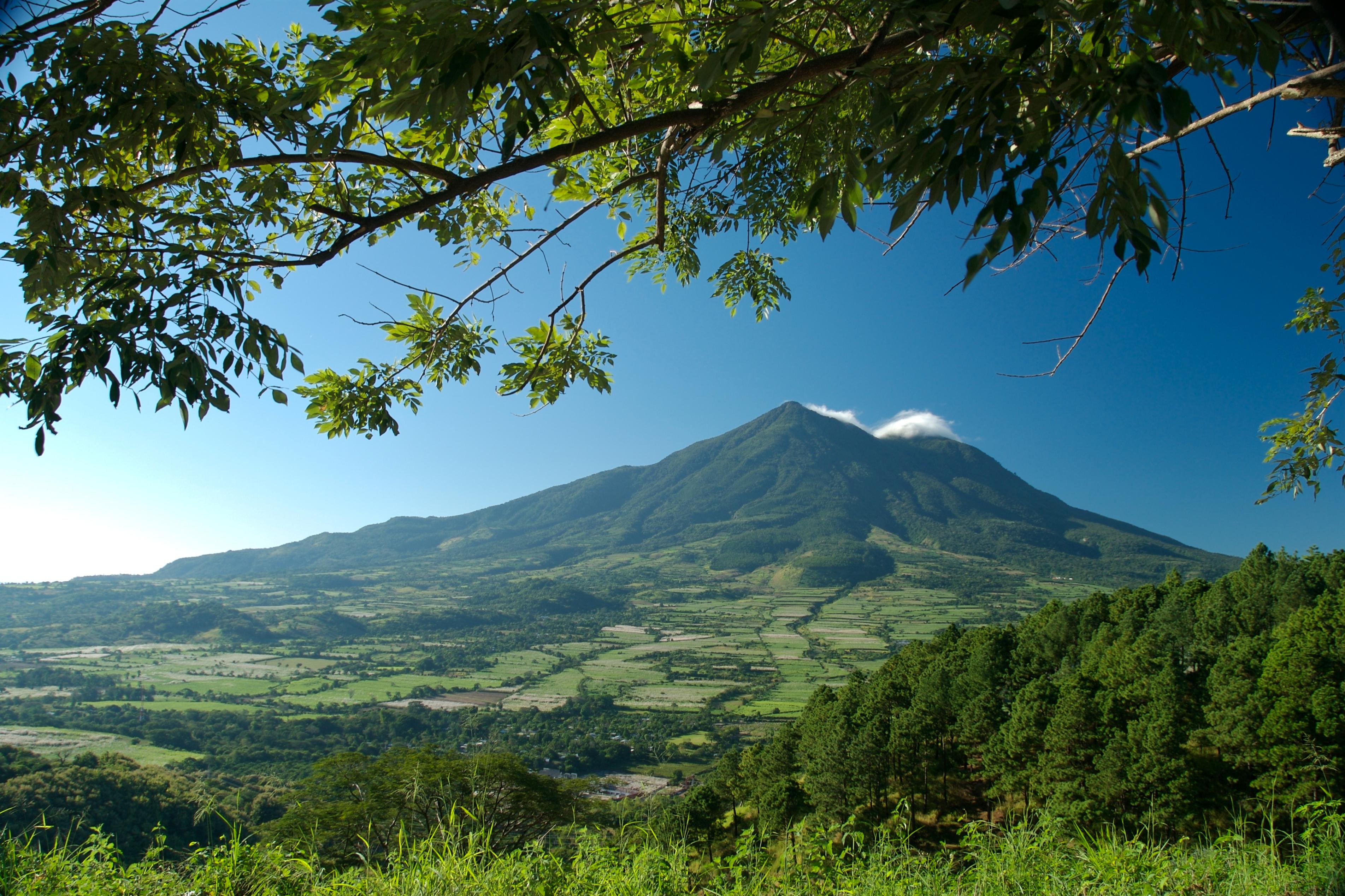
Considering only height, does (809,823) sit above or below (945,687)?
above

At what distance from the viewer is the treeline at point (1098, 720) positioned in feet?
51.6

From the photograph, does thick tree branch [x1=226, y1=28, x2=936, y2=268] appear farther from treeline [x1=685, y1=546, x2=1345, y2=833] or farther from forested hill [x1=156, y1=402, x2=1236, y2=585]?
forested hill [x1=156, y1=402, x2=1236, y2=585]

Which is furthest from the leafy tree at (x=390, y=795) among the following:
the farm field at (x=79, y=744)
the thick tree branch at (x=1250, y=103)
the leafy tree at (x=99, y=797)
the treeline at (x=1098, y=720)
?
the farm field at (x=79, y=744)

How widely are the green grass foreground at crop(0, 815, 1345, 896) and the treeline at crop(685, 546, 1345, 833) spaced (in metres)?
10.1

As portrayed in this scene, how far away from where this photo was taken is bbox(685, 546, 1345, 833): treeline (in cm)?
1573

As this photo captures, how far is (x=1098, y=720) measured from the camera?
59.6 ft

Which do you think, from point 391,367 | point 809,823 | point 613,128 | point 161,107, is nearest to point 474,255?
point 391,367

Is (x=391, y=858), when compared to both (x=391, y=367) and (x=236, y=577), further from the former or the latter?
(x=236, y=577)

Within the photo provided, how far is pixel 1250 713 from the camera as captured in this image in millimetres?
16844

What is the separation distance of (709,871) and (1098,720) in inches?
804

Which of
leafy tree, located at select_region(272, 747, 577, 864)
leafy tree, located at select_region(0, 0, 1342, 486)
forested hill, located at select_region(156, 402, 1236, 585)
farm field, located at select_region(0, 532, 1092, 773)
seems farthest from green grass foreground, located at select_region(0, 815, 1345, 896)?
forested hill, located at select_region(156, 402, 1236, 585)

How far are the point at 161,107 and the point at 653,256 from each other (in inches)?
119

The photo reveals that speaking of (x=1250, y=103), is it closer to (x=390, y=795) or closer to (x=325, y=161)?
(x=325, y=161)

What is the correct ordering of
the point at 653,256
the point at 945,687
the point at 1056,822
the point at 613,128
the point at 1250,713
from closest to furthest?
the point at 613,128, the point at 1056,822, the point at 653,256, the point at 1250,713, the point at 945,687
